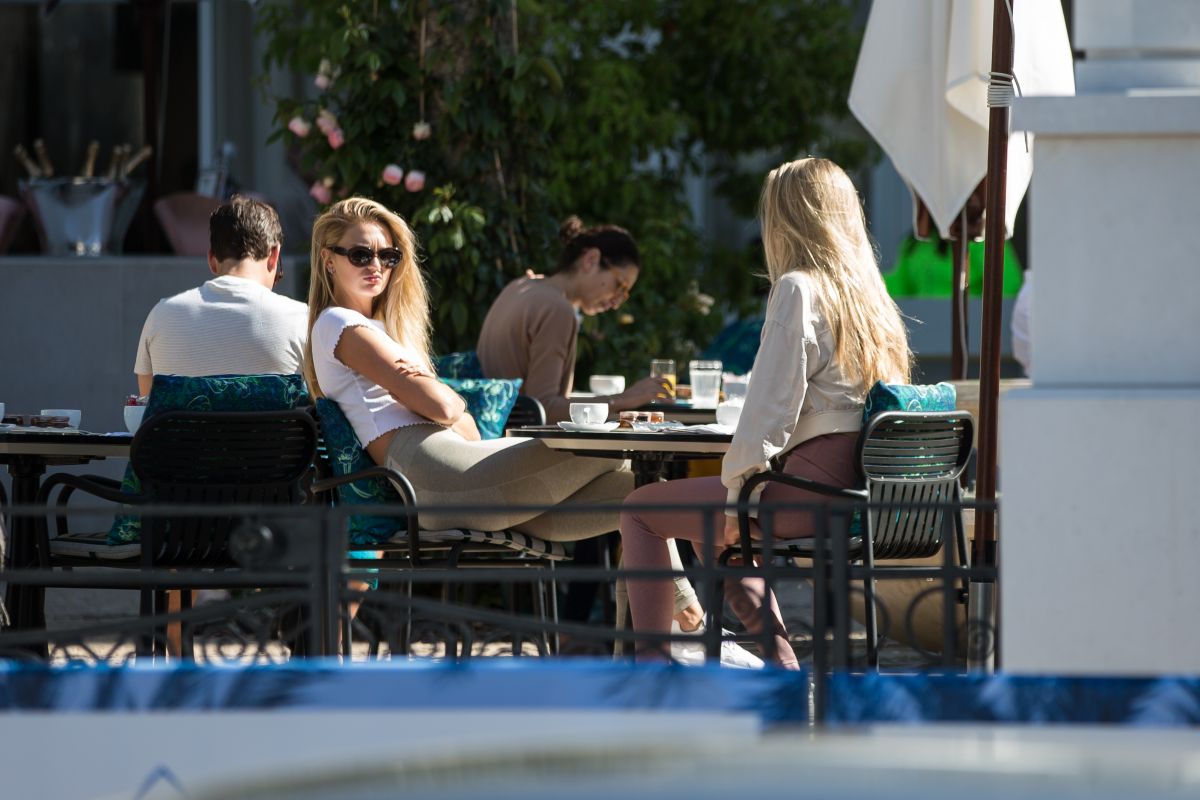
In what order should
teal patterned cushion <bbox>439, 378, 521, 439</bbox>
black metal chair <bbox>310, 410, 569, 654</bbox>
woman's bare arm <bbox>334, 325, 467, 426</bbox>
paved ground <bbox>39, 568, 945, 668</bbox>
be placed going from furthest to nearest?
paved ground <bbox>39, 568, 945, 668</bbox>, teal patterned cushion <bbox>439, 378, 521, 439</bbox>, woman's bare arm <bbox>334, 325, 467, 426</bbox>, black metal chair <bbox>310, 410, 569, 654</bbox>

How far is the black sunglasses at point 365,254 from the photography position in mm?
5035

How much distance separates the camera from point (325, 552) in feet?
9.93

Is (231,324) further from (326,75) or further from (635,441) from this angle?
(326,75)

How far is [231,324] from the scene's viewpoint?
17.0 ft

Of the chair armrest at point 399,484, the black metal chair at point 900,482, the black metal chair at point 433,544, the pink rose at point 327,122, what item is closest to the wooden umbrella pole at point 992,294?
the black metal chair at point 900,482

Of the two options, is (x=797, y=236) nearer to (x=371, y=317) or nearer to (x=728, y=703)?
(x=371, y=317)

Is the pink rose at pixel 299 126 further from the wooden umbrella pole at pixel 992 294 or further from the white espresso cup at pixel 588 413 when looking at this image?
the wooden umbrella pole at pixel 992 294

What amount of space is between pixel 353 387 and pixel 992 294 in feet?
5.58

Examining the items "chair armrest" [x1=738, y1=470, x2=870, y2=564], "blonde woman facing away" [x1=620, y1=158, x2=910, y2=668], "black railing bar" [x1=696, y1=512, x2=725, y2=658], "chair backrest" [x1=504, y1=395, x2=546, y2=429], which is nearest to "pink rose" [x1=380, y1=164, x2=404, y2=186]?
"chair backrest" [x1=504, y1=395, x2=546, y2=429]

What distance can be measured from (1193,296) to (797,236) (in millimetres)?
1526

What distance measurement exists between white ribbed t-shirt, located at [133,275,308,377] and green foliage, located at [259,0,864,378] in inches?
92.2

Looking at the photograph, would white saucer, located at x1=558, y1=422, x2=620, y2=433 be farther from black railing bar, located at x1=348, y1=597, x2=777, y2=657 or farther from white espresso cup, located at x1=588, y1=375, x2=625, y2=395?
black railing bar, located at x1=348, y1=597, x2=777, y2=657

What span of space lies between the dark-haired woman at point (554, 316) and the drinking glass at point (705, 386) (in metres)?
0.22

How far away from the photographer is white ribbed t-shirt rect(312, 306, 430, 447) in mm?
4902
